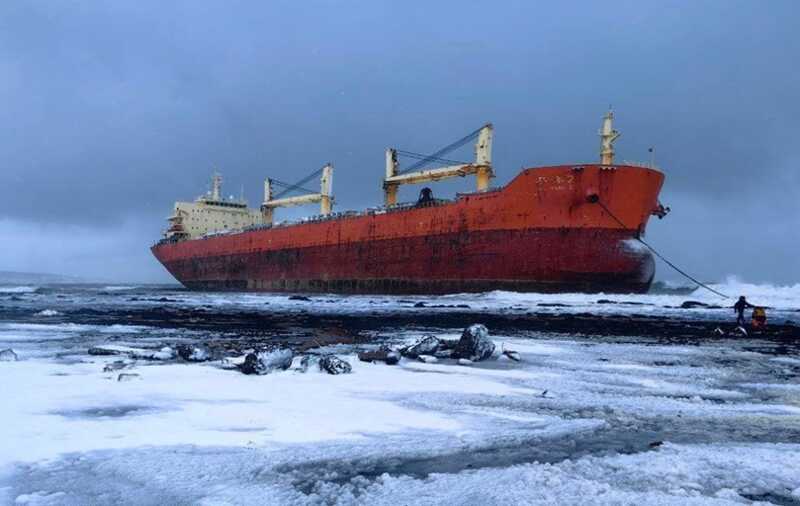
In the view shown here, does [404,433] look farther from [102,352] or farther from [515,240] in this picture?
[515,240]

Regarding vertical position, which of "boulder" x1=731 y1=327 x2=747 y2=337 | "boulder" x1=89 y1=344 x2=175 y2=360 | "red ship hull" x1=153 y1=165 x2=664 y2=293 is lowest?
"boulder" x1=89 y1=344 x2=175 y2=360

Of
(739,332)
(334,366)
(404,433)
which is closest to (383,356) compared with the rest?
(334,366)

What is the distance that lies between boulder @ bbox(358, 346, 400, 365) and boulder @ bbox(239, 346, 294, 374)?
103 centimetres

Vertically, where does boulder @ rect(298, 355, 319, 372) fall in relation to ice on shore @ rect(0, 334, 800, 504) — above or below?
above

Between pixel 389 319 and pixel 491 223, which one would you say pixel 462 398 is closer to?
pixel 389 319

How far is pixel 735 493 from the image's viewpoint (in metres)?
2.78

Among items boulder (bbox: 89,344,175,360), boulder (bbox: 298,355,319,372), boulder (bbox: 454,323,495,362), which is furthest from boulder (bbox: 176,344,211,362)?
boulder (bbox: 454,323,495,362)

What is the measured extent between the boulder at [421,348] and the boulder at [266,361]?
68.4 inches

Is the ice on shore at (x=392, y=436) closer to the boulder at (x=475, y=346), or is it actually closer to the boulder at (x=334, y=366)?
the boulder at (x=334, y=366)

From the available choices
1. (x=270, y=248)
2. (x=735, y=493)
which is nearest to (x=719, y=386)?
(x=735, y=493)

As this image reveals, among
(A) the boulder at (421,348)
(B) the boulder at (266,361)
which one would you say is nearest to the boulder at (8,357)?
(B) the boulder at (266,361)

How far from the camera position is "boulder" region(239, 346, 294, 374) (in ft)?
19.1

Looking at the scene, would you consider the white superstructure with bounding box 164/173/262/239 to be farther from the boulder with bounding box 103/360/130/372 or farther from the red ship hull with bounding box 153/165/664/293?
the boulder with bounding box 103/360/130/372

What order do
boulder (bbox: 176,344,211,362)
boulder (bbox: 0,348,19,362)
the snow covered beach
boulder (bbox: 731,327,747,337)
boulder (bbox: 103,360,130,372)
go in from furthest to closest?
boulder (bbox: 731,327,747,337)
boulder (bbox: 176,344,211,362)
boulder (bbox: 0,348,19,362)
boulder (bbox: 103,360,130,372)
the snow covered beach
